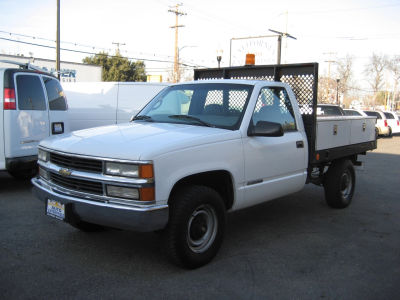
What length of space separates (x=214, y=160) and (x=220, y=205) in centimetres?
47

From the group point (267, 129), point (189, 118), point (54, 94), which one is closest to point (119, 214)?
point (189, 118)

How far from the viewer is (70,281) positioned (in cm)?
356

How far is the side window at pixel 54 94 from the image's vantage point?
7.30 meters

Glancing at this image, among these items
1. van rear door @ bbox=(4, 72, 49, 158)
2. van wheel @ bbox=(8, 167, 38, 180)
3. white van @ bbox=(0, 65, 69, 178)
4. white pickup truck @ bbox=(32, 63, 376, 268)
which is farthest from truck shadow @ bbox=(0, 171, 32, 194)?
white pickup truck @ bbox=(32, 63, 376, 268)

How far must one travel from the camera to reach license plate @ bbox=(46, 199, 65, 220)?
146 inches

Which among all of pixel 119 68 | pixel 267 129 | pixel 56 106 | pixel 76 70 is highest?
pixel 119 68

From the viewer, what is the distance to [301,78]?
5746 mm

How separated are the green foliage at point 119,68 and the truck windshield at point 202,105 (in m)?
41.2

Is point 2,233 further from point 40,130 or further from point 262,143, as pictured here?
point 262,143

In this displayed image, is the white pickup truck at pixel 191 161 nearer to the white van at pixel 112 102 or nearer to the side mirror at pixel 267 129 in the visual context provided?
the side mirror at pixel 267 129

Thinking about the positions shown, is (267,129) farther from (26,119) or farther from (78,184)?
(26,119)

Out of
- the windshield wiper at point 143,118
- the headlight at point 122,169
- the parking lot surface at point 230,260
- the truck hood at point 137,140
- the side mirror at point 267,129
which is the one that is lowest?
the parking lot surface at point 230,260

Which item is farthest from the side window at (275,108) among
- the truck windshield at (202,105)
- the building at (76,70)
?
the building at (76,70)

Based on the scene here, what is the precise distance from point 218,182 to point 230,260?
0.82 metres
